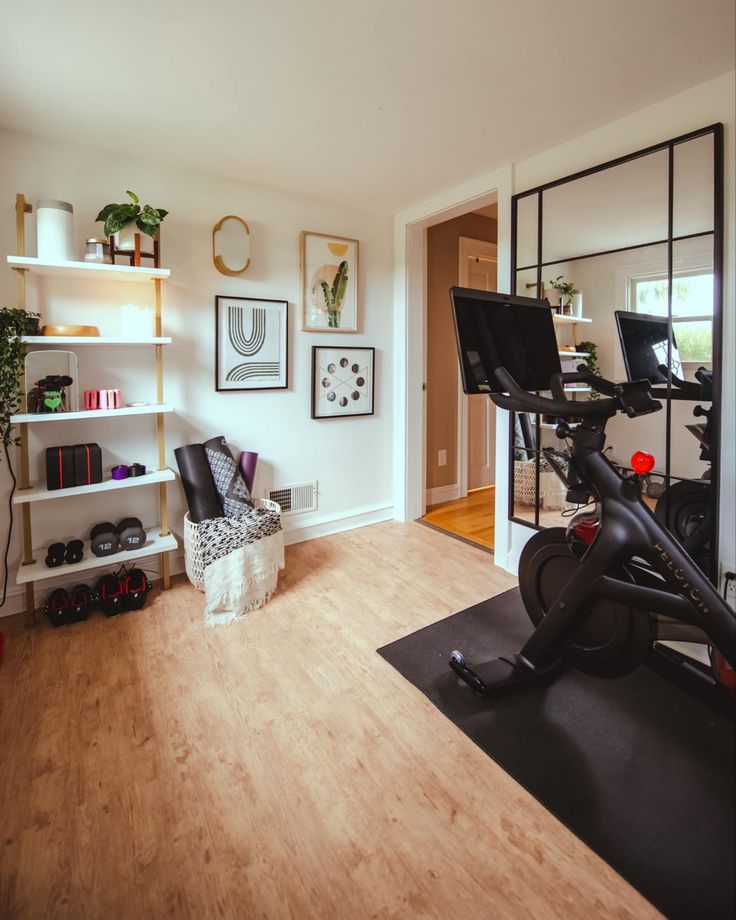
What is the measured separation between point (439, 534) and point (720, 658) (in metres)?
2.20

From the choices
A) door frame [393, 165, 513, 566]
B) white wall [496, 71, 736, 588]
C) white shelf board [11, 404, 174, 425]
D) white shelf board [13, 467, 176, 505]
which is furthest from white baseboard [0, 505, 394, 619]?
white wall [496, 71, 736, 588]

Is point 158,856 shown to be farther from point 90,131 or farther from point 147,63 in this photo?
point 90,131

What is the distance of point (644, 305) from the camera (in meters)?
1.93

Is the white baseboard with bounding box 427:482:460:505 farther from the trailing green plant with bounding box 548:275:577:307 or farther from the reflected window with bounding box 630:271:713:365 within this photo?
the reflected window with bounding box 630:271:713:365

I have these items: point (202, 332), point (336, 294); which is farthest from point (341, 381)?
point (202, 332)

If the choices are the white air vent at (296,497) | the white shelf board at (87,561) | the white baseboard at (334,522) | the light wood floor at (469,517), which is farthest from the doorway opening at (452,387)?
the white shelf board at (87,561)

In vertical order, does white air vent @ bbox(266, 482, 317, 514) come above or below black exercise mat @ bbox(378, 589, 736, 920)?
above

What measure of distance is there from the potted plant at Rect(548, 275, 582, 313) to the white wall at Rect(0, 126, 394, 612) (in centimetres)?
144

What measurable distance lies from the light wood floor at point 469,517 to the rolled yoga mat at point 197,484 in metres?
1.69

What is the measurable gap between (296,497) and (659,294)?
2.31 m

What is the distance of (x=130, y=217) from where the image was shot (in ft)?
7.38

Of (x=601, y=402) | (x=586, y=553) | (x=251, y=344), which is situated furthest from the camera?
(x=251, y=344)

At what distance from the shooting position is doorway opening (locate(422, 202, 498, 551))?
3.82 m

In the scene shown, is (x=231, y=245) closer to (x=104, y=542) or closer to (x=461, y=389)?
(x=104, y=542)
